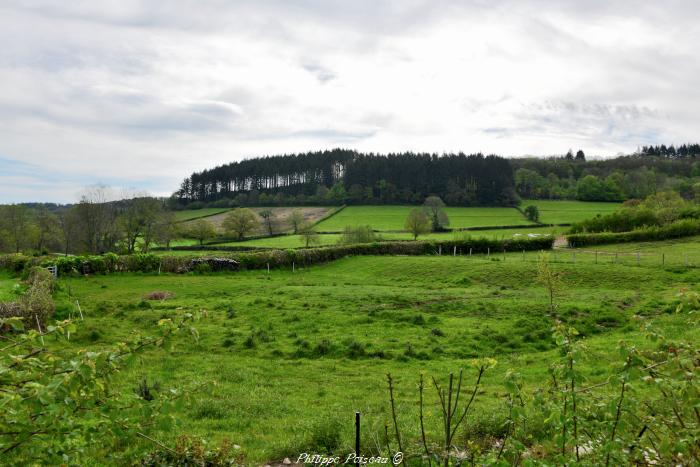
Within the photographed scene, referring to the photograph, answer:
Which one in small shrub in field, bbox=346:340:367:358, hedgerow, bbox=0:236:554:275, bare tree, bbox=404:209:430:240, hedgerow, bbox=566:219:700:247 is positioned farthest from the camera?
bare tree, bbox=404:209:430:240

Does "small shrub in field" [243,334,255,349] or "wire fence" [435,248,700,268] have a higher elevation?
"wire fence" [435,248,700,268]

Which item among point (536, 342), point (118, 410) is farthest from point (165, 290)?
point (118, 410)

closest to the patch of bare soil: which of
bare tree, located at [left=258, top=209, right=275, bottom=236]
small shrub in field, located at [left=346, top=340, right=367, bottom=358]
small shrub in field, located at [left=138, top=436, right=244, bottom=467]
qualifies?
bare tree, located at [left=258, top=209, right=275, bottom=236]

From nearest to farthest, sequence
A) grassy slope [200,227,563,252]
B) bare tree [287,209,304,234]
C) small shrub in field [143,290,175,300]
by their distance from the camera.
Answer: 1. small shrub in field [143,290,175,300]
2. grassy slope [200,227,563,252]
3. bare tree [287,209,304,234]

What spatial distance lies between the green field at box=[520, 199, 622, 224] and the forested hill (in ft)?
31.1

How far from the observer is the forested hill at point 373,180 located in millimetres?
123125

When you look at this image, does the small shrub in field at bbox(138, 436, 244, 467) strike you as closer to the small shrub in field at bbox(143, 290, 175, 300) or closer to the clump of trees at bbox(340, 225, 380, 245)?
the small shrub in field at bbox(143, 290, 175, 300)

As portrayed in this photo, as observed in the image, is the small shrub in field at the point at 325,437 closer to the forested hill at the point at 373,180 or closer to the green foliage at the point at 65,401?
the green foliage at the point at 65,401

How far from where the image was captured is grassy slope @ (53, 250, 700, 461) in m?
10.8

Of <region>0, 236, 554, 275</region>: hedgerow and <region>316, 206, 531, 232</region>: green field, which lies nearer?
<region>0, 236, 554, 275</region>: hedgerow

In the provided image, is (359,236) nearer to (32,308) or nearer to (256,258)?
(256,258)

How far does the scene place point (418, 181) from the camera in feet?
420

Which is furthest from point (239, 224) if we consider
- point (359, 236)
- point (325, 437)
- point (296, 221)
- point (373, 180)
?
point (325, 437)

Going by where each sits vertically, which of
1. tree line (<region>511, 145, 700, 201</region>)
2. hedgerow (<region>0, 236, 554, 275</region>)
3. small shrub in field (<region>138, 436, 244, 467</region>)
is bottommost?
hedgerow (<region>0, 236, 554, 275</region>)
